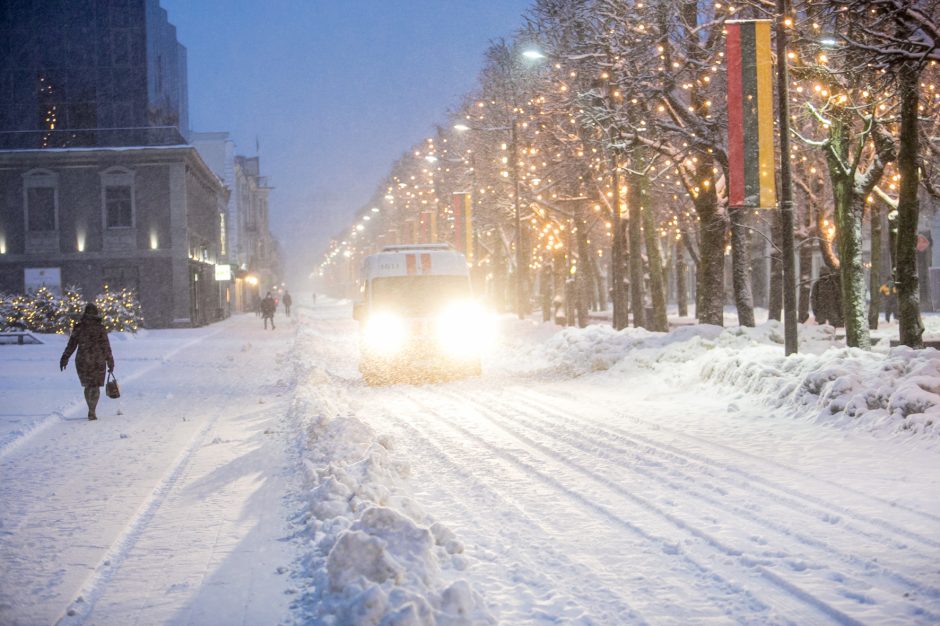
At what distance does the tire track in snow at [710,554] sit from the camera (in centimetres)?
541

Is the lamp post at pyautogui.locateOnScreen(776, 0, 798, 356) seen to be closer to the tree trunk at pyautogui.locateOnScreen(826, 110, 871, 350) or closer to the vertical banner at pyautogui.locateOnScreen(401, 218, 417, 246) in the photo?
the tree trunk at pyautogui.locateOnScreen(826, 110, 871, 350)

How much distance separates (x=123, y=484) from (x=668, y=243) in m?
54.9

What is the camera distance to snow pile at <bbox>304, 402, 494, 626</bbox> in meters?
5.08

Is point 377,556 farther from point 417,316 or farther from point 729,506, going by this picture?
point 417,316

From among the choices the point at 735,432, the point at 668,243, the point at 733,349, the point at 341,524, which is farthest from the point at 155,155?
the point at 341,524

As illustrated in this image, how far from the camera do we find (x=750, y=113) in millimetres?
16234

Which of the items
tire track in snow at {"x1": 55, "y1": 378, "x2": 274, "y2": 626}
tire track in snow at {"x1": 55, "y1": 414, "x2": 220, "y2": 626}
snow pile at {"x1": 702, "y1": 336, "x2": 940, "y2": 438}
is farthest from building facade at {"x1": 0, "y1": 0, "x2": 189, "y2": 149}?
tire track in snow at {"x1": 55, "y1": 414, "x2": 220, "y2": 626}

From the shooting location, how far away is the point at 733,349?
18016 mm

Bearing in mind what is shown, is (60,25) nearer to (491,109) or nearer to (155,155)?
(155,155)

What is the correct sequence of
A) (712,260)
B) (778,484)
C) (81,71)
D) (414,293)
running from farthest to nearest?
(81,71)
(712,260)
(414,293)
(778,484)

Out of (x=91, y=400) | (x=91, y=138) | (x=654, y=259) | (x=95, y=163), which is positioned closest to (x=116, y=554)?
(x=91, y=400)

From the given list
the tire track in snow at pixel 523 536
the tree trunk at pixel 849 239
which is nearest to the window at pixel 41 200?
the tree trunk at pixel 849 239

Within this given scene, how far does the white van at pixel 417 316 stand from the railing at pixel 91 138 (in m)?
34.0

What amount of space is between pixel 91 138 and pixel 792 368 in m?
44.8
